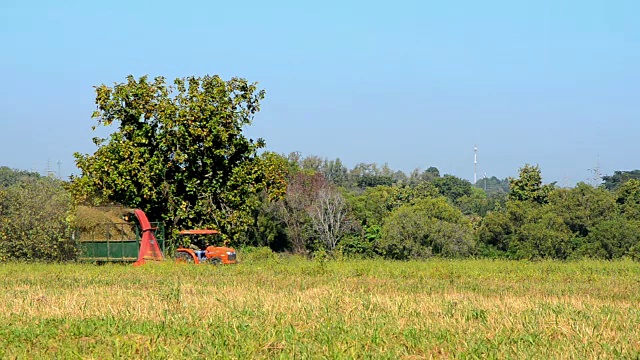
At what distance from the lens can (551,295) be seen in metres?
16.2

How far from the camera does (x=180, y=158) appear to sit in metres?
28.1

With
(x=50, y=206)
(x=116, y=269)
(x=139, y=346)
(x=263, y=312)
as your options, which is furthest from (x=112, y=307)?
(x=50, y=206)

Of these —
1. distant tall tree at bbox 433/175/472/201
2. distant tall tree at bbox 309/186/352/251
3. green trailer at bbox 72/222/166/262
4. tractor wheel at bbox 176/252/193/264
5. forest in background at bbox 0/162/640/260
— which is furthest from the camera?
distant tall tree at bbox 433/175/472/201

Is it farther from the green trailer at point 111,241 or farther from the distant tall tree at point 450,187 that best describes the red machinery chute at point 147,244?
the distant tall tree at point 450,187

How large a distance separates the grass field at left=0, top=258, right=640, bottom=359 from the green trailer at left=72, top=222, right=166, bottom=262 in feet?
19.6

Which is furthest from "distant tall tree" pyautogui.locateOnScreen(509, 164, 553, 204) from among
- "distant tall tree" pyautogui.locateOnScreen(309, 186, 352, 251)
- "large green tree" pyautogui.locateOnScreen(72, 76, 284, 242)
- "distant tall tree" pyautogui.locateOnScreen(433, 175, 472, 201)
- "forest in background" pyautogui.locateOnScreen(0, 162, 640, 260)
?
"large green tree" pyautogui.locateOnScreen(72, 76, 284, 242)

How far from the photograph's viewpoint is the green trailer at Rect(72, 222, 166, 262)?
2664cm

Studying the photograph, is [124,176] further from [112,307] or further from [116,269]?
[112,307]

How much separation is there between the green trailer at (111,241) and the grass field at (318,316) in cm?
598

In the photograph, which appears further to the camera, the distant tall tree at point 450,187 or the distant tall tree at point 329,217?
the distant tall tree at point 450,187

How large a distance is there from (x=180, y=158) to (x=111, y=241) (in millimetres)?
3584

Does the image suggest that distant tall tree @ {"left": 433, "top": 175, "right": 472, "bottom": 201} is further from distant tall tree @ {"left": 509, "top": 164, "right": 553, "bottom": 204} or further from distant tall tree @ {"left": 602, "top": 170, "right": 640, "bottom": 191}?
distant tall tree @ {"left": 509, "top": 164, "right": 553, "bottom": 204}

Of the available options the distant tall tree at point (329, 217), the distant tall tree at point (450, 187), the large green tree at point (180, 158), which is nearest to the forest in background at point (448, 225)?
the distant tall tree at point (329, 217)

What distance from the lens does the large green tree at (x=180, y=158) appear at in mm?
28047
